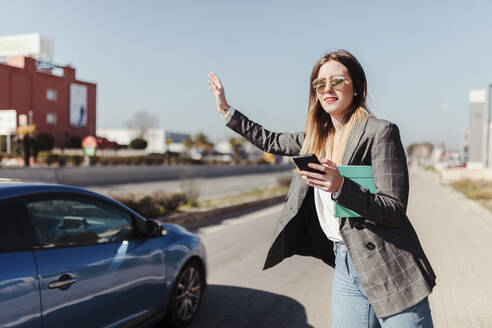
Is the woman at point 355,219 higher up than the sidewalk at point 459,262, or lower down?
higher up

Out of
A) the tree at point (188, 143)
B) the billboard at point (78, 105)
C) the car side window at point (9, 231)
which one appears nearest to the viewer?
the car side window at point (9, 231)

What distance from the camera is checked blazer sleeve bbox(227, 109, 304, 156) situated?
2.44 metres

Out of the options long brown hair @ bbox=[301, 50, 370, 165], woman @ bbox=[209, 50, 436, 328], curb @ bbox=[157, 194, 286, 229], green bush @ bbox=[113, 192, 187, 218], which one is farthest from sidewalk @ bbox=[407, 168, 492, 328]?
green bush @ bbox=[113, 192, 187, 218]

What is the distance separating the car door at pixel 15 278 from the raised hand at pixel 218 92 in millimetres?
1493

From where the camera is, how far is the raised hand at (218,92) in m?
2.45

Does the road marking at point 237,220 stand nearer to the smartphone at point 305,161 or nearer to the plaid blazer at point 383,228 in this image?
the plaid blazer at point 383,228

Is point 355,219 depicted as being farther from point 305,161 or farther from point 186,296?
point 186,296

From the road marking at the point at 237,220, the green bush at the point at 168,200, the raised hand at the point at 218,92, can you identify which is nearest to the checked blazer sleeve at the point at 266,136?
the raised hand at the point at 218,92

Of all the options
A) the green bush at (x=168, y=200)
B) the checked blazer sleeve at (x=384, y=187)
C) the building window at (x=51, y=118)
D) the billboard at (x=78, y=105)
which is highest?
the billboard at (x=78, y=105)

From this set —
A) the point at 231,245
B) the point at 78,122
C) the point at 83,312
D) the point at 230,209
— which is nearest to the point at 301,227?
the point at 83,312

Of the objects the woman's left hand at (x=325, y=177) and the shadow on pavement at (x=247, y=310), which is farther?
the shadow on pavement at (x=247, y=310)

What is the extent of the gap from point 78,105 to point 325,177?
4013 cm

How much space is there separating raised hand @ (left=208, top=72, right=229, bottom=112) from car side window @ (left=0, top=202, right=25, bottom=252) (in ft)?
4.89

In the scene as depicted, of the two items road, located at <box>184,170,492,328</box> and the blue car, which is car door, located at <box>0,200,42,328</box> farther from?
road, located at <box>184,170,492,328</box>
